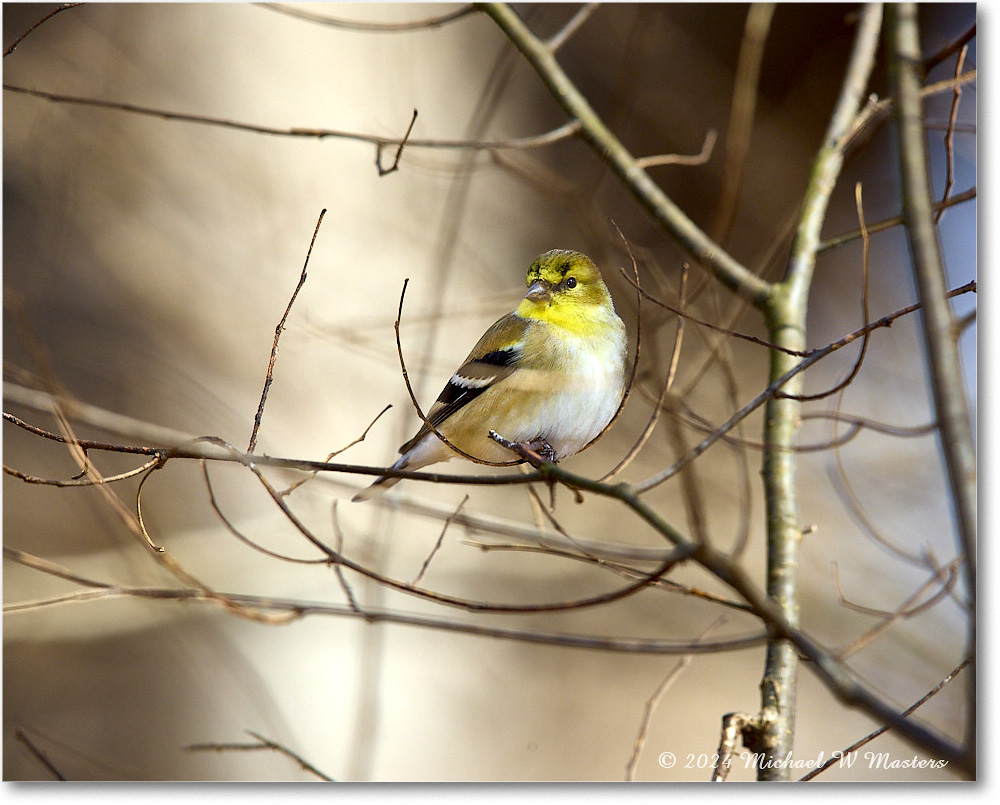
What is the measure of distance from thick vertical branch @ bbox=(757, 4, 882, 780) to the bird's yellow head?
0.34 metres

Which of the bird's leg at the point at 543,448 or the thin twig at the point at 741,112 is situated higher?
the thin twig at the point at 741,112

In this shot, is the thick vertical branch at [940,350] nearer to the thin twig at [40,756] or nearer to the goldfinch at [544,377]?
the goldfinch at [544,377]

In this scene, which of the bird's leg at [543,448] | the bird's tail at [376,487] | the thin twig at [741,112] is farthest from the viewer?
the thin twig at [741,112]

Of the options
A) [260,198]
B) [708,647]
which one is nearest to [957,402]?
[708,647]

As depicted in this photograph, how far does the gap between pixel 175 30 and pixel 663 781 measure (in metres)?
2.11

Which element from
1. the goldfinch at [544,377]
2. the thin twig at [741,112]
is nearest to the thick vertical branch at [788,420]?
the thin twig at [741,112]

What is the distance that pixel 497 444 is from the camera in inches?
51.3

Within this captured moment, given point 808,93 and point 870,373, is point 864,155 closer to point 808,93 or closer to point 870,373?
point 808,93

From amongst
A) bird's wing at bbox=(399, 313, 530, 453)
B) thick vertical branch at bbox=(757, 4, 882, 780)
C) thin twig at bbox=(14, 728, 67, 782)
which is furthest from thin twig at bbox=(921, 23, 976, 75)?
thin twig at bbox=(14, 728, 67, 782)

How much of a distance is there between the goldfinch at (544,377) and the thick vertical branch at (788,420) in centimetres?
30

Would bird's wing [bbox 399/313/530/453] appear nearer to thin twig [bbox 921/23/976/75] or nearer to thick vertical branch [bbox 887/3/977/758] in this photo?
thick vertical branch [bbox 887/3/977/758]

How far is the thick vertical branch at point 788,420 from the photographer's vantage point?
1336 mm

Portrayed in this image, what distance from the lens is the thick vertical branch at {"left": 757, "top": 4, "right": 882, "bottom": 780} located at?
Result: 1336mm

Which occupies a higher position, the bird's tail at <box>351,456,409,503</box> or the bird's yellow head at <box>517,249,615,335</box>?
the bird's yellow head at <box>517,249,615,335</box>
